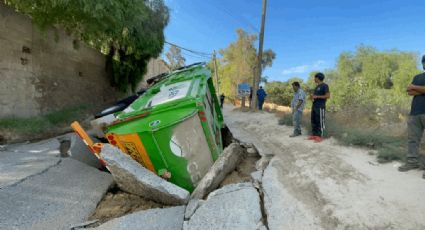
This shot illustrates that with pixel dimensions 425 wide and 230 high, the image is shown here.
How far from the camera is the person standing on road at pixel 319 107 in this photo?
5.50 meters

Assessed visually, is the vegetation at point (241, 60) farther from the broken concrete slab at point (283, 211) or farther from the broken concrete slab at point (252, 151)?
the broken concrete slab at point (283, 211)

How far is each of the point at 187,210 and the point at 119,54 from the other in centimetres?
1113

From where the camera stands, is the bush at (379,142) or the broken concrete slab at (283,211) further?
the bush at (379,142)

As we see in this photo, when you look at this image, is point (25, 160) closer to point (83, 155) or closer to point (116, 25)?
point (83, 155)

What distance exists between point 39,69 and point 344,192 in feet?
28.9

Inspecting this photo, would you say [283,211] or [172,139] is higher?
[172,139]

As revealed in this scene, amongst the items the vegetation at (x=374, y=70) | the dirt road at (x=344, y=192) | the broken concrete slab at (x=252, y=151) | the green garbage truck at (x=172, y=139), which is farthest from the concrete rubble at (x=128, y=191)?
the vegetation at (x=374, y=70)

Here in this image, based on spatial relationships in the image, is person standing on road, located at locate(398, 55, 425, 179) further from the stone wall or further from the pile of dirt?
the stone wall

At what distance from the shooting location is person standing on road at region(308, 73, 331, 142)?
18.1ft

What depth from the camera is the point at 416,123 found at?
3.62 m

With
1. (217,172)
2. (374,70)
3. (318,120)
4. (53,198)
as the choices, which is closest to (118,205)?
(53,198)

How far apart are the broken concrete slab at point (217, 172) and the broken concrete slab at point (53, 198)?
135 cm

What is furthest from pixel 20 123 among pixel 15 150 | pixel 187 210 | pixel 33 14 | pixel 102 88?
pixel 187 210

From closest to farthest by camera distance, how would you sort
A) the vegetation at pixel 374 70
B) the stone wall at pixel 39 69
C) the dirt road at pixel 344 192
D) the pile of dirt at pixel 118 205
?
the dirt road at pixel 344 192 < the pile of dirt at pixel 118 205 < the stone wall at pixel 39 69 < the vegetation at pixel 374 70
